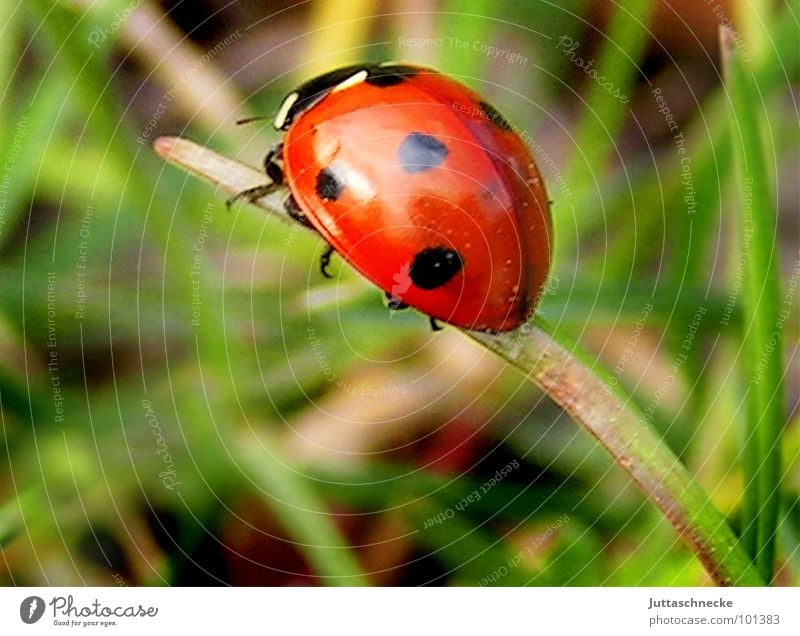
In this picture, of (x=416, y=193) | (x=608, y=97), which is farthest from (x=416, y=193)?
(x=608, y=97)

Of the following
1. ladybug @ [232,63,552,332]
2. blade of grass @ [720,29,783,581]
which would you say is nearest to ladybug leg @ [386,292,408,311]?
ladybug @ [232,63,552,332]

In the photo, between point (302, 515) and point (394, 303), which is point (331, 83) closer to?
point (394, 303)

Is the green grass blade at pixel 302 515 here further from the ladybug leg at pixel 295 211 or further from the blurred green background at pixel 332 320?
the ladybug leg at pixel 295 211

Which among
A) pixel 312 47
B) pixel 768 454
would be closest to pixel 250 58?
pixel 312 47

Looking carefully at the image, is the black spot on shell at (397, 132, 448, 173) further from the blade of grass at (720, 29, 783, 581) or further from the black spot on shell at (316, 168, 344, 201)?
the blade of grass at (720, 29, 783, 581)

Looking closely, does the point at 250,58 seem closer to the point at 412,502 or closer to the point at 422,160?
the point at 422,160

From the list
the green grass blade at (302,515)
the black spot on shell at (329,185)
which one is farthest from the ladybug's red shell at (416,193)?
the green grass blade at (302,515)
